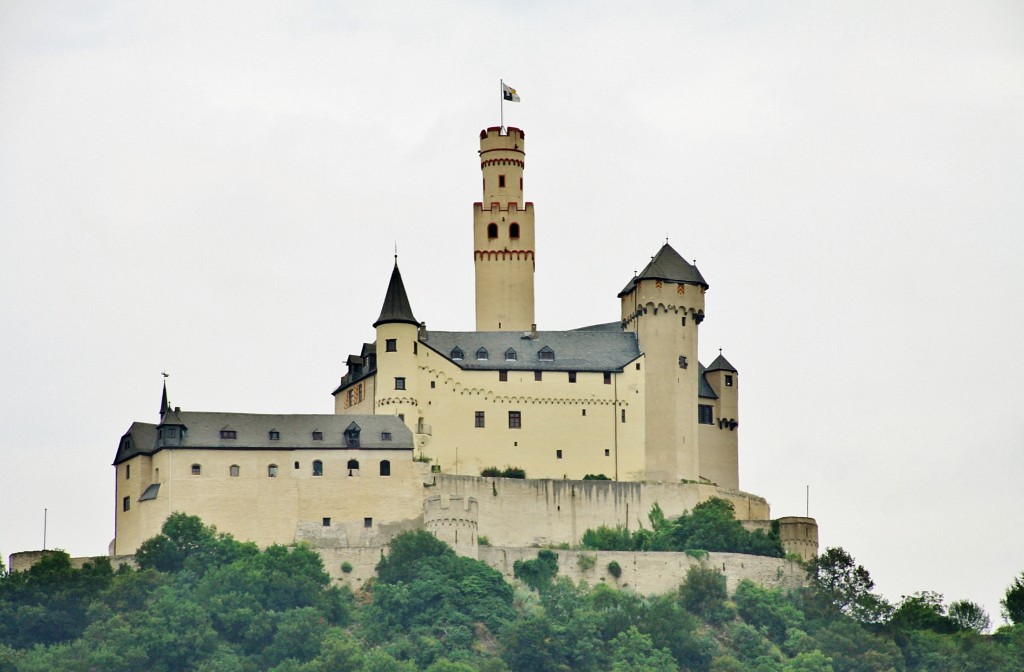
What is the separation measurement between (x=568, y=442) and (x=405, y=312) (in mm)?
8287

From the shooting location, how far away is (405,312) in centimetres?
11662

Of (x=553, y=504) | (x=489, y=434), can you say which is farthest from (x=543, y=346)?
(x=553, y=504)

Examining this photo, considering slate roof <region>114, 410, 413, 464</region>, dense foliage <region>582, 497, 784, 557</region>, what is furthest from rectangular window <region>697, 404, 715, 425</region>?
slate roof <region>114, 410, 413, 464</region>

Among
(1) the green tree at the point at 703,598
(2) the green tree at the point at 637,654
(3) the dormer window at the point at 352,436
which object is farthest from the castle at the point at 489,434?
(2) the green tree at the point at 637,654

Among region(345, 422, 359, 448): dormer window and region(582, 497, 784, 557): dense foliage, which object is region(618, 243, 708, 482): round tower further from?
region(345, 422, 359, 448): dormer window

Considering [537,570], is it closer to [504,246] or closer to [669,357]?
[669,357]

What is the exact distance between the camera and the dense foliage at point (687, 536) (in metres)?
115

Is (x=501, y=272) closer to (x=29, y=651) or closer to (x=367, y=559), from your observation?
(x=367, y=559)

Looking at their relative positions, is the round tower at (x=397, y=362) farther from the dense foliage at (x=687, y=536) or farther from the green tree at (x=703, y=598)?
the green tree at (x=703, y=598)

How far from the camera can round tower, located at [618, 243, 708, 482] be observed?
118 metres

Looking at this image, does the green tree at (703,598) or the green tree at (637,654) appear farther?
the green tree at (703,598)

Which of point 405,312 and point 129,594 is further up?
point 405,312

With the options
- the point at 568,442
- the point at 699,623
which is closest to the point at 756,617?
the point at 699,623

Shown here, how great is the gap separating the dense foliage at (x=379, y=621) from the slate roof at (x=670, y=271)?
13.0m
